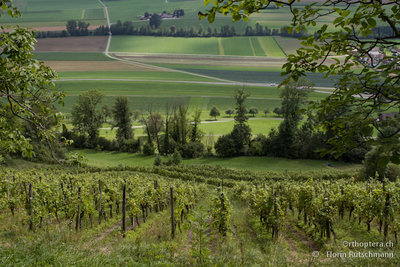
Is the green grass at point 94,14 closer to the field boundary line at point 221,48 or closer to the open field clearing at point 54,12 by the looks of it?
the open field clearing at point 54,12

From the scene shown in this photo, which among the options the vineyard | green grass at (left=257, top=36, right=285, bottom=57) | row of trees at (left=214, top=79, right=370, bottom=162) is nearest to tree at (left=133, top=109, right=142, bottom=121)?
row of trees at (left=214, top=79, right=370, bottom=162)

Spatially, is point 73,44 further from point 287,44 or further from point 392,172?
point 392,172

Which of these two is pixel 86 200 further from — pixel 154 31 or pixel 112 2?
pixel 112 2

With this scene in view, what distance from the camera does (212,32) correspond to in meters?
144

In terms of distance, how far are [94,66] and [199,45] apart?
47.1 m

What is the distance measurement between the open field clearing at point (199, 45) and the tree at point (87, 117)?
67085 mm

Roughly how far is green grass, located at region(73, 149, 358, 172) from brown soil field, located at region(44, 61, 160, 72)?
61.3 m

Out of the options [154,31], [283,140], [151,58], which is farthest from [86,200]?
[154,31]

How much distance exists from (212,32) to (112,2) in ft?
253

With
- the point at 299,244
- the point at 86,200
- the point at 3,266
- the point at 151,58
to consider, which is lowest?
the point at 299,244

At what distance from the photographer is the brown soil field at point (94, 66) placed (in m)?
106

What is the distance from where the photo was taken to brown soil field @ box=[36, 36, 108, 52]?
11969cm

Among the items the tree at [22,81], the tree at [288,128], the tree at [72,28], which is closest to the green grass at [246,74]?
the tree at [288,128]

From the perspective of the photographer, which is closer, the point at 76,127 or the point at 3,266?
the point at 3,266
